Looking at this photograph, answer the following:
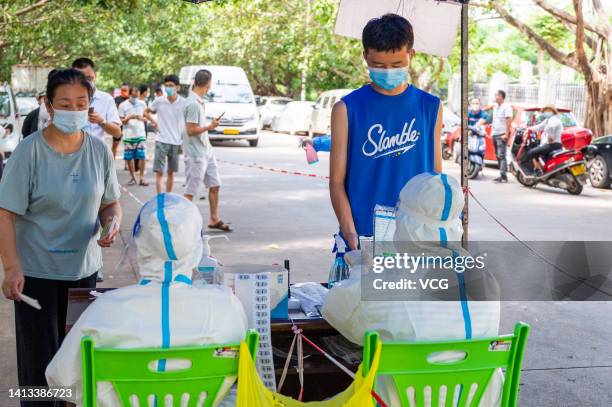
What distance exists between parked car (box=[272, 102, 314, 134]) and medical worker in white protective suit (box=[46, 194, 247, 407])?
26.5m

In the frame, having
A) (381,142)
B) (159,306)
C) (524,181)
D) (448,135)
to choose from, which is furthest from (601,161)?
(159,306)

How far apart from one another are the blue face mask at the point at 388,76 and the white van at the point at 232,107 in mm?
19382

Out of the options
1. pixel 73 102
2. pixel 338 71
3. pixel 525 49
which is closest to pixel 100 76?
pixel 338 71

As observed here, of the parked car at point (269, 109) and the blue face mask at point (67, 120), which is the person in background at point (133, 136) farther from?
the parked car at point (269, 109)

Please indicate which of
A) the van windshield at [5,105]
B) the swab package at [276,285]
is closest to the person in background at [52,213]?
the swab package at [276,285]

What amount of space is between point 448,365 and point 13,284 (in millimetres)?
1723

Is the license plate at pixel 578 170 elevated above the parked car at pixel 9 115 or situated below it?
below

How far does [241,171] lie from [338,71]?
18.3 m

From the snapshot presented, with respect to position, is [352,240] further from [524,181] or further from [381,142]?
[524,181]

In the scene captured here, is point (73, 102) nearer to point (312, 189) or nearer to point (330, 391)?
point (330, 391)

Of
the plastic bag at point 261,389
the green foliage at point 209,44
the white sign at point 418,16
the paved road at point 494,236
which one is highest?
the green foliage at point 209,44

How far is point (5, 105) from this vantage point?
53.2 ft

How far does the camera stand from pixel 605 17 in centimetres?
1673

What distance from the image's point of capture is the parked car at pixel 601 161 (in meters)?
14.1
